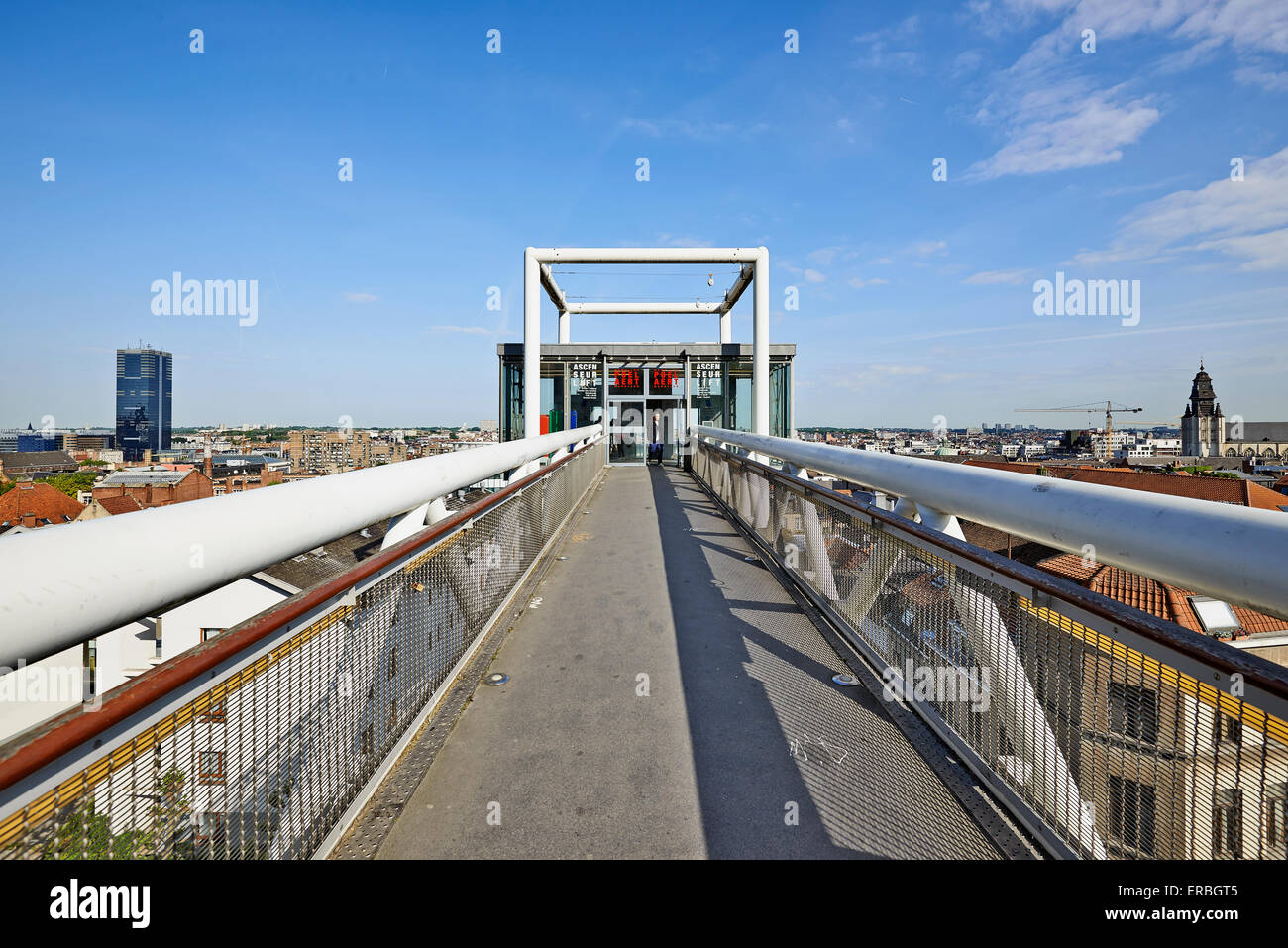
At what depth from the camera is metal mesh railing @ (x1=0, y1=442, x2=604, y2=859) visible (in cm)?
102

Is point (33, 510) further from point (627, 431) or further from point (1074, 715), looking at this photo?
point (627, 431)

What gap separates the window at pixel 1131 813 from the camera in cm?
147

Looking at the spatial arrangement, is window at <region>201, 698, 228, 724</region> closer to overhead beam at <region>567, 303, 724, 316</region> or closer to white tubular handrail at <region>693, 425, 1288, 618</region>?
white tubular handrail at <region>693, 425, 1288, 618</region>

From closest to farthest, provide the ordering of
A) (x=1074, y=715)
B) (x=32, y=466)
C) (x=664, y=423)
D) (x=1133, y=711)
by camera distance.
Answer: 1. (x=1133, y=711)
2. (x=1074, y=715)
3. (x=32, y=466)
4. (x=664, y=423)

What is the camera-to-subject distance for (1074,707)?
1697 mm

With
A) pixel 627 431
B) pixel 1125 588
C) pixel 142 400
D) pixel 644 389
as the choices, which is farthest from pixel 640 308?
pixel 1125 588

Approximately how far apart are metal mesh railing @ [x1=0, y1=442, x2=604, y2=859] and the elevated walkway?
7.3 inches

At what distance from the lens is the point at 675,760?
2.18 m

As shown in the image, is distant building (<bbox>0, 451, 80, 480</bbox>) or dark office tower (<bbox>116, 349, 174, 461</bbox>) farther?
dark office tower (<bbox>116, 349, 174, 461</bbox>)

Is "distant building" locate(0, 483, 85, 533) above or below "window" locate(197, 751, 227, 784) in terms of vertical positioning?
above

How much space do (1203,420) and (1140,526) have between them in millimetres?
99719

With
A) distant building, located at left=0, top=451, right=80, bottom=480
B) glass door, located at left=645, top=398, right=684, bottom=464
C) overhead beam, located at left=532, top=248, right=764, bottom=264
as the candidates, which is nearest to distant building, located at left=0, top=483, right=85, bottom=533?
distant building, located at left=0, top=451, right=80, bottom=480

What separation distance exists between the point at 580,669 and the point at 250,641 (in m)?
1.82
